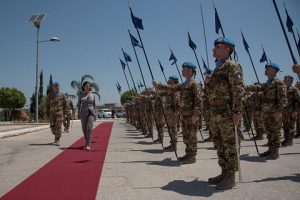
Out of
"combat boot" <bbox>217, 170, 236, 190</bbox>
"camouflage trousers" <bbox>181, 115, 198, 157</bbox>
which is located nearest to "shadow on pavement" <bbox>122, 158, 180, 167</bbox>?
"camouflage trousers" <bbox>181, 115, 198, 157</bbox>

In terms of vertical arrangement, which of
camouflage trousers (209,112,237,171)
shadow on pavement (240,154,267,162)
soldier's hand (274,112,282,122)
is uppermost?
soldier's hand (274,112,282,122)

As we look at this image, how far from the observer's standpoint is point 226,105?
215 inches

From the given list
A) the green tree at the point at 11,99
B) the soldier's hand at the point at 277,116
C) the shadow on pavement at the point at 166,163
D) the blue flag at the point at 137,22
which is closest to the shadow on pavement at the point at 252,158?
the soldier's hand at the point at 277,116

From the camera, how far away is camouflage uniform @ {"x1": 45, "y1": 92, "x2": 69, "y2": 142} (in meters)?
11.6

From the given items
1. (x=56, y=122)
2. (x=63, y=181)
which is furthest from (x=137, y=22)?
(x=63, y=181)

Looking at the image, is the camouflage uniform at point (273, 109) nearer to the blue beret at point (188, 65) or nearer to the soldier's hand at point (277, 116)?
the soldier's hand at point (277, 116)

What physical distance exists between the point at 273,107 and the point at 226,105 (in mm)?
3012

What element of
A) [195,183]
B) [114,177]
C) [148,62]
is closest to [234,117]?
[195,183]

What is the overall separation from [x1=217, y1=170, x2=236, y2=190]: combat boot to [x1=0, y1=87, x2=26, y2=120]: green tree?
5004 centimetres

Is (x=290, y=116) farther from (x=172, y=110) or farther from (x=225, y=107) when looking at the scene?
(x=225, y=107)

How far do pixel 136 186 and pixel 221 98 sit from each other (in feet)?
5.94

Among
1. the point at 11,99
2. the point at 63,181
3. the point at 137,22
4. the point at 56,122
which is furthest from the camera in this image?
the point at 11,99

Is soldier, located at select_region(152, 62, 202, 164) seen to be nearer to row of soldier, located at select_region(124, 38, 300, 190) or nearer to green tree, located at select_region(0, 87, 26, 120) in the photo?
row of soldier, located at select_region(124, 38, 300, 190)

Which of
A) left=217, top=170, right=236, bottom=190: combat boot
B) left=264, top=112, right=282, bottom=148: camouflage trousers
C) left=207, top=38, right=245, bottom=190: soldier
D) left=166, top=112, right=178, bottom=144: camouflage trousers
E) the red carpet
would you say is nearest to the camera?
the red carpet
